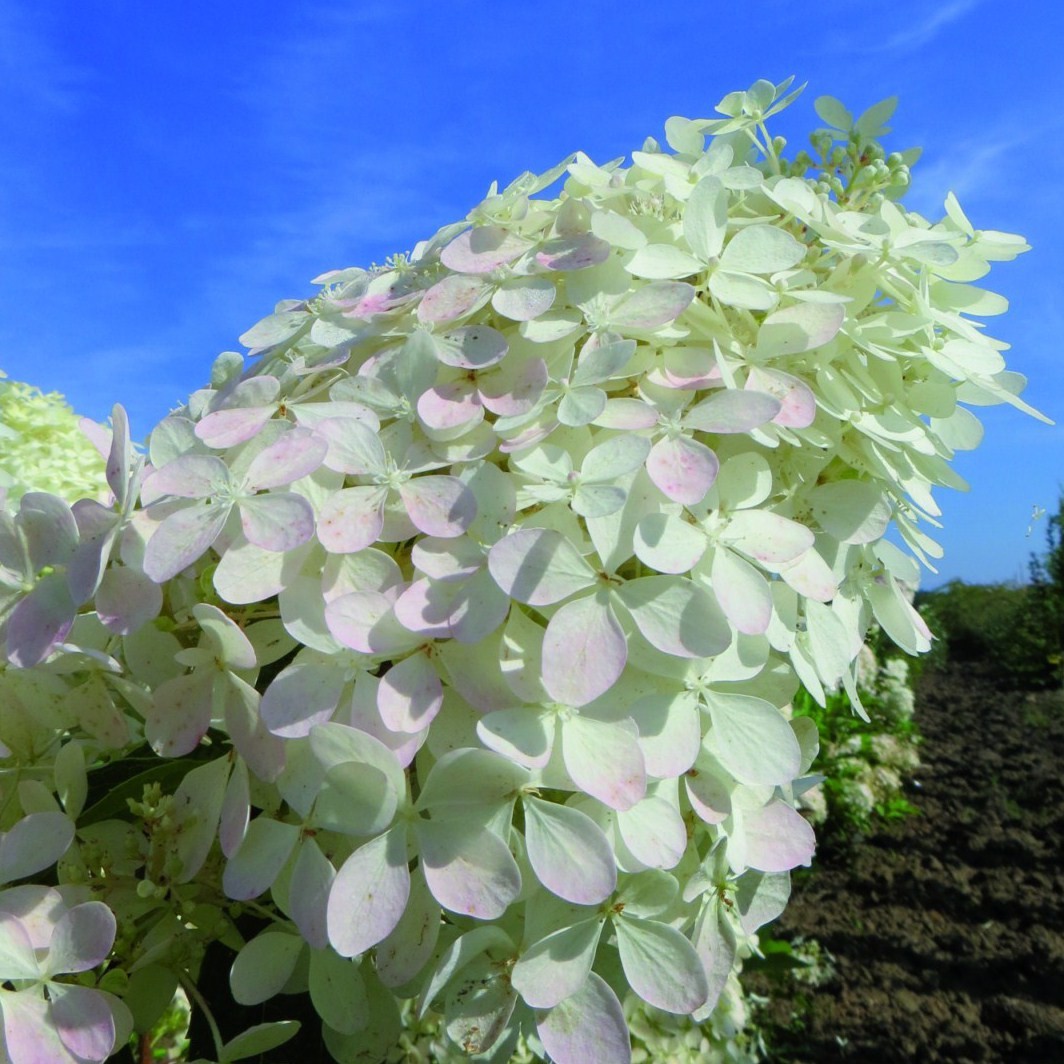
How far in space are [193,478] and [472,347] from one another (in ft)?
0.78

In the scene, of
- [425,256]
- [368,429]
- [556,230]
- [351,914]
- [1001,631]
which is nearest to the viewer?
[351,914]

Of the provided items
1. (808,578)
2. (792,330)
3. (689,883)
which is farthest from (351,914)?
(792,330)

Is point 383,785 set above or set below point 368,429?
below

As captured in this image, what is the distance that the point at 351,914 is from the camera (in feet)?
2.16

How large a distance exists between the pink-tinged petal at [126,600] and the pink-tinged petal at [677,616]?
0.34m

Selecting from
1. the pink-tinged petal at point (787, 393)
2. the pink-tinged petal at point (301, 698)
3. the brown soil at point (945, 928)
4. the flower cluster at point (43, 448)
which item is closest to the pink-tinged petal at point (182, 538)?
the pink-tinged petal at point (301, 698)

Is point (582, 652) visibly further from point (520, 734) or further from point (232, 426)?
point (232, 426)

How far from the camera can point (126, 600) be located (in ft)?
2.44

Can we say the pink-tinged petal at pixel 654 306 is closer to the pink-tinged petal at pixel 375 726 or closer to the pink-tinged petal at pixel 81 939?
the pink-tinged petal at pixel 375 726

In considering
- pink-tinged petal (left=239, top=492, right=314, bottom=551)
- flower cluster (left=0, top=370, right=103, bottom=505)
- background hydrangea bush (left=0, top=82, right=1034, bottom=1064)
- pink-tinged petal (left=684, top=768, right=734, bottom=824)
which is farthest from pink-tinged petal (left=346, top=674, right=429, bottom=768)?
flower cluster (left=0, top=370, right=103, bottom=505)

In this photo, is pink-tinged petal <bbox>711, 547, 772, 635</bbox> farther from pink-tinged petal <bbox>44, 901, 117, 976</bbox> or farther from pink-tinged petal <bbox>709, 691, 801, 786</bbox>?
pink-tinged petal <bbox>44, 901, 117, 976</bbox>

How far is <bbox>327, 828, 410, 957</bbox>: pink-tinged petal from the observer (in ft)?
2.14

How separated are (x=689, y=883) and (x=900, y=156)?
30.7 inches

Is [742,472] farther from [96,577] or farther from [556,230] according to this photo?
[96,577]
